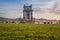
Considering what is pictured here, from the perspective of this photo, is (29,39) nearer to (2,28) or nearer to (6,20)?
(2,28)

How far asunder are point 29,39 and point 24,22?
4365mm

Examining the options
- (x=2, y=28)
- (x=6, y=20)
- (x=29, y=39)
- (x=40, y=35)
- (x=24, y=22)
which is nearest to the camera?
(x=29, y=39)

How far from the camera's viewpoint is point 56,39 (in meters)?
6.89

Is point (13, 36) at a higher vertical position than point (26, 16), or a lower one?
lower

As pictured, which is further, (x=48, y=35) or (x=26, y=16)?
(x=26, y=16)

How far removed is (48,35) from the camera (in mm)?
7227

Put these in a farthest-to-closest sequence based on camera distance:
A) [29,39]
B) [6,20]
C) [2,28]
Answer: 1. [6,20]
2. [2,28]
3. [29,39]

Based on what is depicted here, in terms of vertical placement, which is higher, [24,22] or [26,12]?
[26,12]

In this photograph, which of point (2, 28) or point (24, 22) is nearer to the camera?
point (2, 28)

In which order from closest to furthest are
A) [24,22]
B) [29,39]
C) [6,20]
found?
[29,39], [6,20], [24,22]

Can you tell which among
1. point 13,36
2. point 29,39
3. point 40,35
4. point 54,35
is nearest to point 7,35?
point 13,36

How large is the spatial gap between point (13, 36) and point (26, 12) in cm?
420

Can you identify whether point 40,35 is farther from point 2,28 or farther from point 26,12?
point 26,12

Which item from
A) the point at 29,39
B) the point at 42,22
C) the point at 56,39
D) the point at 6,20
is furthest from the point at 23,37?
the point at 42,22
